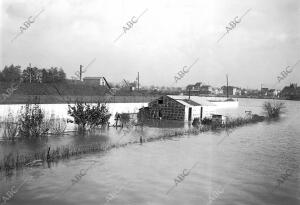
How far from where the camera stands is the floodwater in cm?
1490

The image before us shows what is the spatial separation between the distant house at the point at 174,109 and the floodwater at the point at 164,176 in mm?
17870

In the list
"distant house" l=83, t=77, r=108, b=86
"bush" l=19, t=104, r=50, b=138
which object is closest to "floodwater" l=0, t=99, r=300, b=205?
"bush" l=19, t=104, r=50, b=138

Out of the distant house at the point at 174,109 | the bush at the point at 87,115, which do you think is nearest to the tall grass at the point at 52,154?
the bush at the point at 87,115

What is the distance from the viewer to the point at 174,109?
1853 inches

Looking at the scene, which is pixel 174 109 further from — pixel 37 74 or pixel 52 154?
pixel 37 74

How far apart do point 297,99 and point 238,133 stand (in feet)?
464

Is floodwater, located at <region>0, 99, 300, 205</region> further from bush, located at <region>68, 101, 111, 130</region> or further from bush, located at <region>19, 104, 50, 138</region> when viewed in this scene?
bush, located at <region>68, 101, 111, 130</region>

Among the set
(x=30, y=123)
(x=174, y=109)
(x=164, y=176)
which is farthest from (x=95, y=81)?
(x=164, y=176)

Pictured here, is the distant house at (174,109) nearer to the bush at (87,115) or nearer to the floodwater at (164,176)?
the bush at (87,115)

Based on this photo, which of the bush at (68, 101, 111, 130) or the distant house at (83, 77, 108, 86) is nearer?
the bush at (68, 101, 111, 130)

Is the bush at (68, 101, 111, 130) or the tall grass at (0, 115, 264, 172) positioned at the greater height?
the bush at (68, 101, 111, 130)

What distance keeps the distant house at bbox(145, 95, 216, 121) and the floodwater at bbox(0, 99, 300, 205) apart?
58.6ft

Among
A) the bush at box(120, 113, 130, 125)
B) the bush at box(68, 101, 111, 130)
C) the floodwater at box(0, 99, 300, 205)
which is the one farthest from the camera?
the bush at box(120, 113, 130, 125)

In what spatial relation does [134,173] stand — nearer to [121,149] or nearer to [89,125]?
[121,149]
